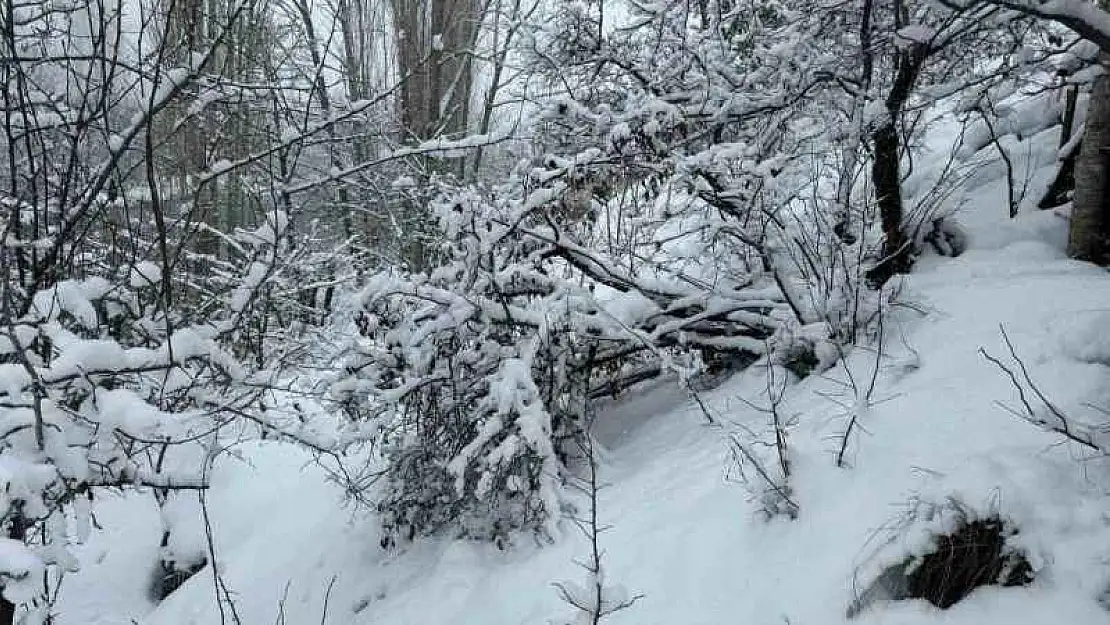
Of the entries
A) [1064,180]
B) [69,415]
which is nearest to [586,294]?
[69,415]

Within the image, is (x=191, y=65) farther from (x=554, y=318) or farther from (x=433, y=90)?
(x=433, y=90)

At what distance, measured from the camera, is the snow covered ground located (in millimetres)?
2328

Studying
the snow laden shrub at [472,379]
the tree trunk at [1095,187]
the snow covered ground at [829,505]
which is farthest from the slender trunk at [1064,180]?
the snow laden shrub at [472,379]

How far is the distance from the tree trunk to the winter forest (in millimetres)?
19

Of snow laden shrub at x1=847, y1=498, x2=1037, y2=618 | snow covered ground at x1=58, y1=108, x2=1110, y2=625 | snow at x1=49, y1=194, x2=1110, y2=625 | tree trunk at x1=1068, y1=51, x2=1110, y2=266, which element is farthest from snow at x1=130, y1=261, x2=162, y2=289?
tree trunk at x1=1068, y1=51, x2=1110, y2=266

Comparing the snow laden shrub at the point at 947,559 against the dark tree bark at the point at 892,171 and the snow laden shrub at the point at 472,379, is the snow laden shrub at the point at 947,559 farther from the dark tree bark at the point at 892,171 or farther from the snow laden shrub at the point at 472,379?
the dark tree bark at the point at 892,171

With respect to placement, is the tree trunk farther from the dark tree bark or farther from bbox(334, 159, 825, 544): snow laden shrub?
bbox(334, 159, 825, 544): snow laden shrub

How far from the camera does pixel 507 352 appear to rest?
4.08 m

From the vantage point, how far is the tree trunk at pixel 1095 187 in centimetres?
418

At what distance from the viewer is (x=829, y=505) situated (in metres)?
2.72

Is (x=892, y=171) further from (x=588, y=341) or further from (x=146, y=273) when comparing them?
(x=146, y=273)

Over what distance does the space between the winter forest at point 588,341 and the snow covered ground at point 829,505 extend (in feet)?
0.06

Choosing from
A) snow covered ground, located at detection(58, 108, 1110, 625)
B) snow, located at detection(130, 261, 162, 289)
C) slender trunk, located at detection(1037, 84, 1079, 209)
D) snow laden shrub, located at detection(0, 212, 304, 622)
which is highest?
slender trunk, located at detection(1037, 84, 1079, 209)

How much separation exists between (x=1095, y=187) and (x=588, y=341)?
121 inches
